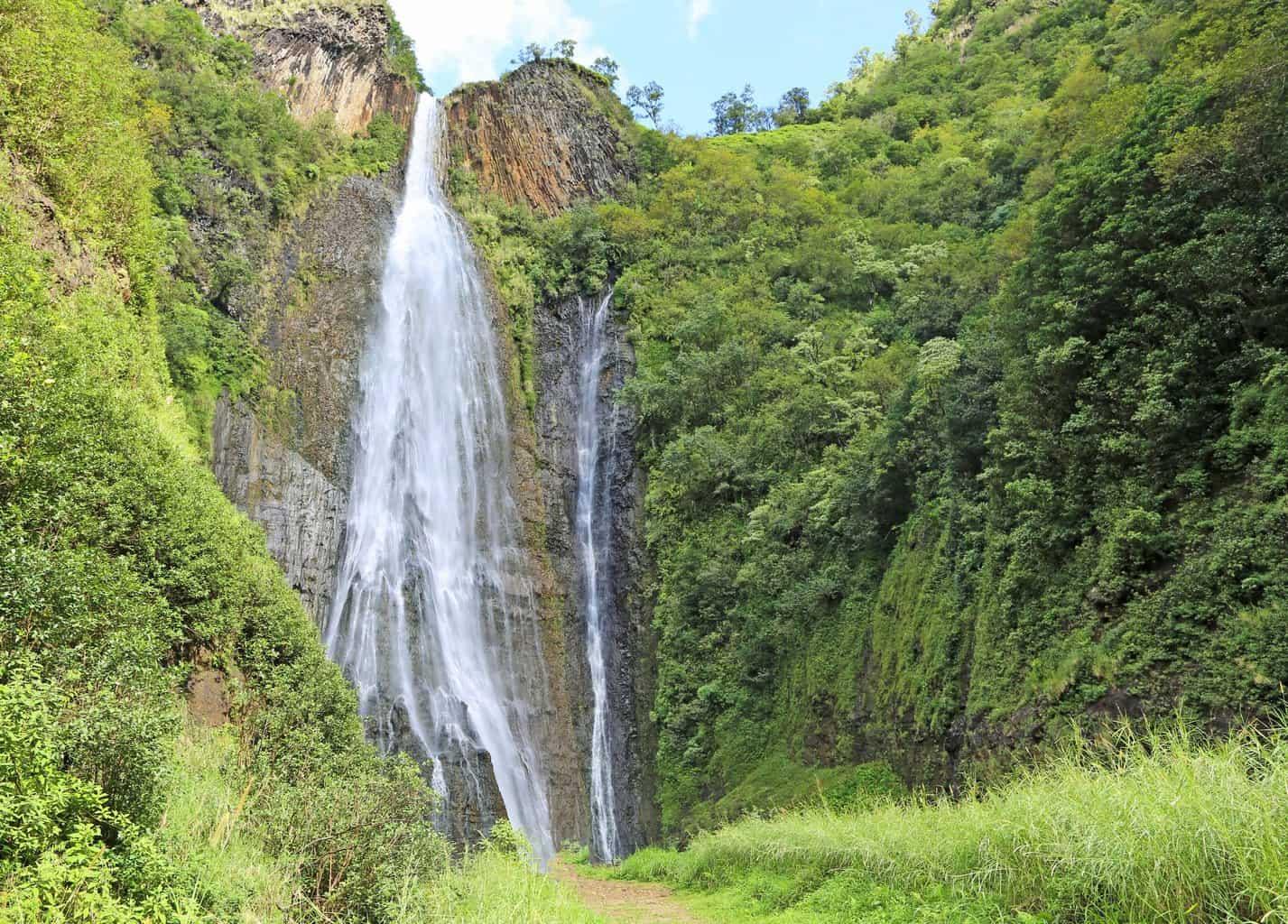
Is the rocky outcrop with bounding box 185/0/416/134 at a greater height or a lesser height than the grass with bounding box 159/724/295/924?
greater

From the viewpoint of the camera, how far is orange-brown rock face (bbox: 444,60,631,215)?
116ft

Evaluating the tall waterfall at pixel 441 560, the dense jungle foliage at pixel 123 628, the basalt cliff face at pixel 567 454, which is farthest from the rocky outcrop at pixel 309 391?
the basalt cliff face at pixel 567 454

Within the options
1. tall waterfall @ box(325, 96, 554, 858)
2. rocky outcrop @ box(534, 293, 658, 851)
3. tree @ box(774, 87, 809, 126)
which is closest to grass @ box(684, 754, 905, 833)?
rocky outcrop @ box(534, 293, 658, 851)

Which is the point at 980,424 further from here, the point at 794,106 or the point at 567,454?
the point at 794,106

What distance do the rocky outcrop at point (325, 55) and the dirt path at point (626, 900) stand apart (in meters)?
28.3

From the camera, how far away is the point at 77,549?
26.0 feet

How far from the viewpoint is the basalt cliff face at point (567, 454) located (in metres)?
21.5

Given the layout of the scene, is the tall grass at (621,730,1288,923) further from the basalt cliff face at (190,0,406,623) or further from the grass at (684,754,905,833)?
the basalt cliff face at (190,0,406,623)

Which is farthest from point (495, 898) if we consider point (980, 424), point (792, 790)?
point (980, 424)

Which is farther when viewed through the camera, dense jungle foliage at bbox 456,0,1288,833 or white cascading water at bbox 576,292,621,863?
white cascading water at bbox 576,292,621,863

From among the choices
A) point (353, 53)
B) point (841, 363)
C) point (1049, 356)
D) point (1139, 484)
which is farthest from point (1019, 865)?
point (353, 53)

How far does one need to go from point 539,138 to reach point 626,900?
31.6 metres

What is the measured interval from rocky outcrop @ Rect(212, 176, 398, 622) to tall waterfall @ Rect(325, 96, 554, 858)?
517 mm

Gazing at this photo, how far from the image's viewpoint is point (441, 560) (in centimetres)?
2214
